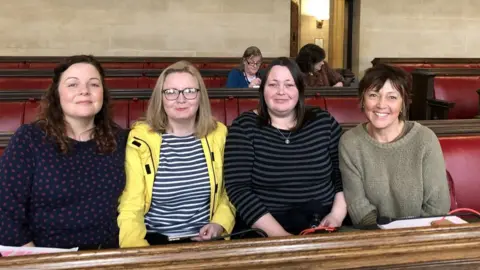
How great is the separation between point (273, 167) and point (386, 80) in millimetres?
653

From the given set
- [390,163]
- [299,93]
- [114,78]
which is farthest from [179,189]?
[114,78]

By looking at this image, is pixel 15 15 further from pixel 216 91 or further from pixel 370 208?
pixel 370 208

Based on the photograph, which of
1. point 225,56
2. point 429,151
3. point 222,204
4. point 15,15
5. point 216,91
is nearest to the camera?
point 429,151

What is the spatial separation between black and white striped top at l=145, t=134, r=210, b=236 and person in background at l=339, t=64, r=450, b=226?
0.70m

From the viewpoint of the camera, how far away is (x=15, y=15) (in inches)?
349

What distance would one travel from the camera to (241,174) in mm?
2248

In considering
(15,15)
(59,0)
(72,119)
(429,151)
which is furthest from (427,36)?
(72,119)

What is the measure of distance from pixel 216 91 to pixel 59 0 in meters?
6.18

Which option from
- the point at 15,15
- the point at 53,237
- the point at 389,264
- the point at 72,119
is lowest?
the point at 53,237

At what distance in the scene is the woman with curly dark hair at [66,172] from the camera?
6.27 ft

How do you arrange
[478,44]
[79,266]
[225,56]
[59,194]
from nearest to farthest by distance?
[79,266] < [59,194] < [225,56] < [478,44]

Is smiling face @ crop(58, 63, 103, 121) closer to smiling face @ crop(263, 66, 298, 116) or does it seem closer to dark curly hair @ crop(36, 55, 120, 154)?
dark curly hair @ crop(36, 55, 120, 154)

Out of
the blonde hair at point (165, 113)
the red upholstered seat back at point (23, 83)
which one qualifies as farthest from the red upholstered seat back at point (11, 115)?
the blonde hair at point (165, 113)

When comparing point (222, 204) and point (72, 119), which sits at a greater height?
point (72, 119)
